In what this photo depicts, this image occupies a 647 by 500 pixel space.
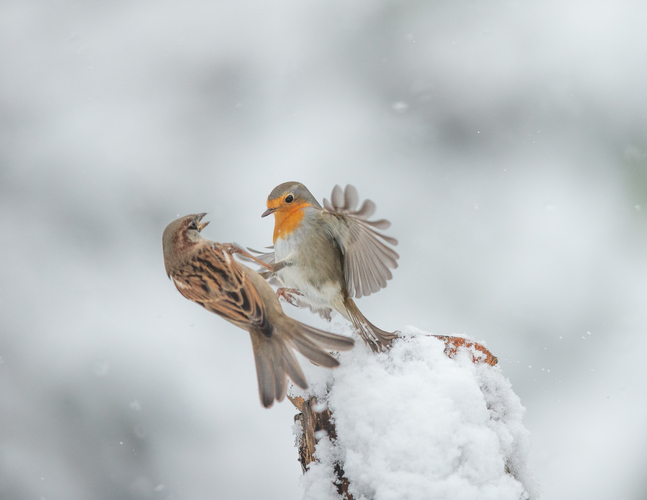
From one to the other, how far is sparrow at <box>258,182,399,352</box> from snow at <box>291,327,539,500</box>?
240mm

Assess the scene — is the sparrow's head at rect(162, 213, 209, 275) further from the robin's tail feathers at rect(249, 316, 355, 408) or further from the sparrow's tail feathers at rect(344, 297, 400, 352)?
the sparrow's tail feathers at rect(344, 297, 400, 352)

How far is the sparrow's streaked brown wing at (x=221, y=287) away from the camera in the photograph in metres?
1.83

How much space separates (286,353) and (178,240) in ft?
1.94

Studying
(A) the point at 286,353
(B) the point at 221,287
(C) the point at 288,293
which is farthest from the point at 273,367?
(C) the point at 288,293

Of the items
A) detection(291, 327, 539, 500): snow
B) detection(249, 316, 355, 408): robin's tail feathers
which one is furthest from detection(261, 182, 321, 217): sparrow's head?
detection(291, 327, 539, 500): snow

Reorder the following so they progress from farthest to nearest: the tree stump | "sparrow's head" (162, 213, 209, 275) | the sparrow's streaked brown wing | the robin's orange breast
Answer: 1. the robin's orange breast
2. "sparrow's head" (162, 213, 209, 275)
3. the sparrow's streaked brown wing
4. the tree stump

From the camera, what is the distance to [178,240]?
1.98m

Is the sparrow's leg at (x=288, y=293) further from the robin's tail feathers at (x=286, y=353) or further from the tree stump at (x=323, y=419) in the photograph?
the tree stump at (x=323, y=419)

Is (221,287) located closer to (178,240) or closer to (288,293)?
(178,240)

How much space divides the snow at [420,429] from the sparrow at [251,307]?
13cm

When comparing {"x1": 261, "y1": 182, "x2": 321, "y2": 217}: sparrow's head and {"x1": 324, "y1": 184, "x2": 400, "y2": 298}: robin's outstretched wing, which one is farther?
{"x1": 261, "y1": 182, "x2": 321, "y2": 217}: sparrow's head

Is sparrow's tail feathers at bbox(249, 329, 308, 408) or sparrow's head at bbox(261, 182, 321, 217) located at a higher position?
sparrow's head at bbox(261, 182, 321, 217)

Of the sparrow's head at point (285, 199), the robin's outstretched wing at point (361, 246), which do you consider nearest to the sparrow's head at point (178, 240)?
the sparrow's head at point (285, 199)

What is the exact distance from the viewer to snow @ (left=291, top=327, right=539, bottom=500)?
157 cm
